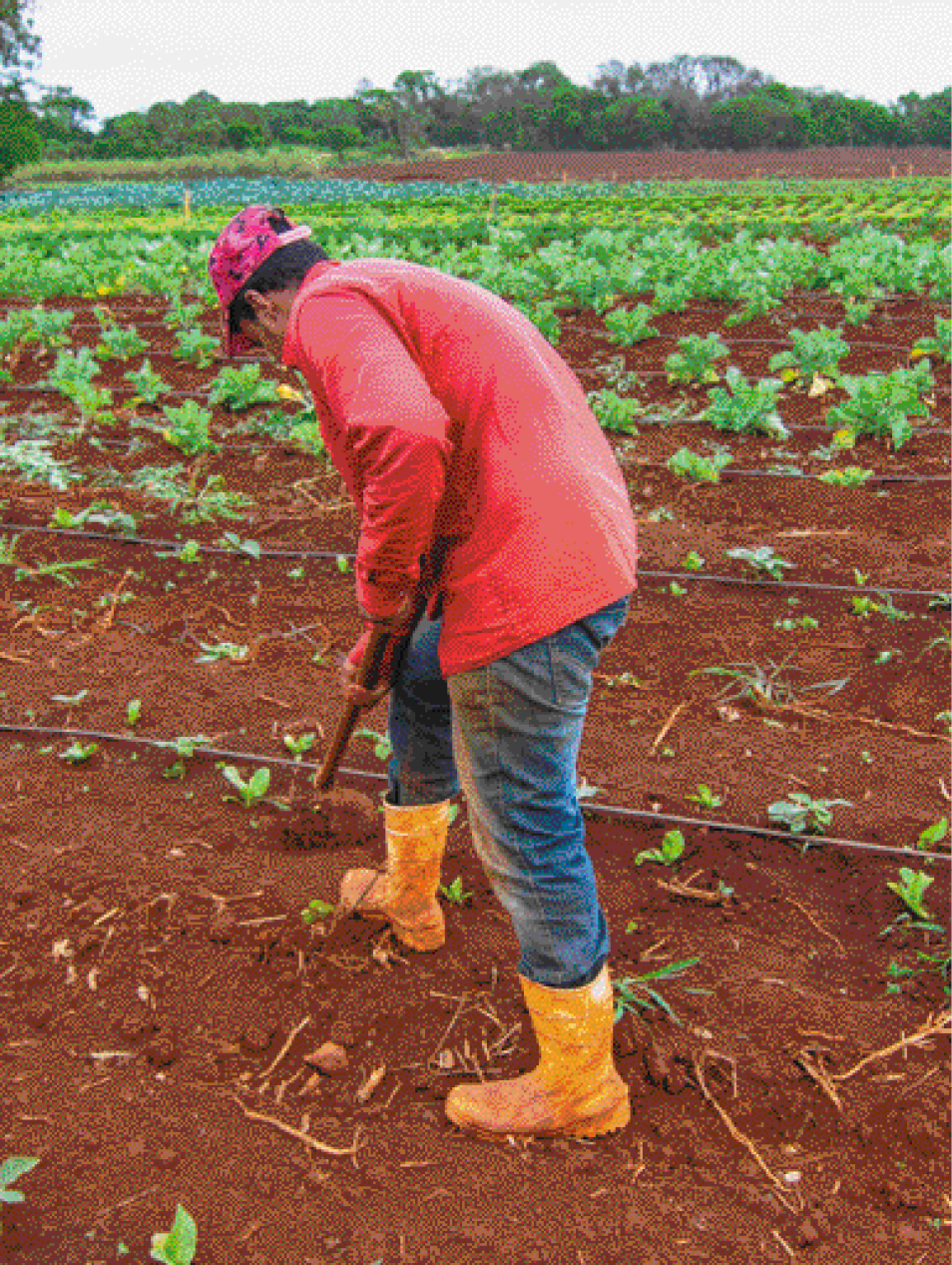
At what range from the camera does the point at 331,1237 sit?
1.96 metres

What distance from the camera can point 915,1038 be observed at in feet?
7.97

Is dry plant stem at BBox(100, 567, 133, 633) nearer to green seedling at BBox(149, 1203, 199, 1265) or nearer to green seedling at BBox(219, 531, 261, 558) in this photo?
green seedling at BBox(219, 531, 261, 558)

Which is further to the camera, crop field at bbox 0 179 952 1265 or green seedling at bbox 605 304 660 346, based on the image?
green seedling at bbox 605 304 660 346

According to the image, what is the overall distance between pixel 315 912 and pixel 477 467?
4.45 ft

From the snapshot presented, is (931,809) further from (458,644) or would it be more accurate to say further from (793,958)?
(458,644)

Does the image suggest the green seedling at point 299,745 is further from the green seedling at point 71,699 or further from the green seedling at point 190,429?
the green seedling at point 190,429

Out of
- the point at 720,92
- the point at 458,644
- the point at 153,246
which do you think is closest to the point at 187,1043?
the point at 458,644

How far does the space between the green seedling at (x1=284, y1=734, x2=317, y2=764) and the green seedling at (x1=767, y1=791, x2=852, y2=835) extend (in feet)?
4.55

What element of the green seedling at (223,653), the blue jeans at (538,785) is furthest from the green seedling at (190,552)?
the blue jeans at (538,785)

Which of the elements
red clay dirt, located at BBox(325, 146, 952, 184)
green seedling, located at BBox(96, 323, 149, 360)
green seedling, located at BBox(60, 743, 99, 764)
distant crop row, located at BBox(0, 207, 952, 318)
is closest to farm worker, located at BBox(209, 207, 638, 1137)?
green seedling, located at BBox(60, 743, 99, 764)

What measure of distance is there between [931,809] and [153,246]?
42.5 ft

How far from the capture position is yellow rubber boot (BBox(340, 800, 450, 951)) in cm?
255

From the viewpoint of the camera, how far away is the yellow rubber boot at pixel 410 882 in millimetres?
2553

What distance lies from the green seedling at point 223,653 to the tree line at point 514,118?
163ft
